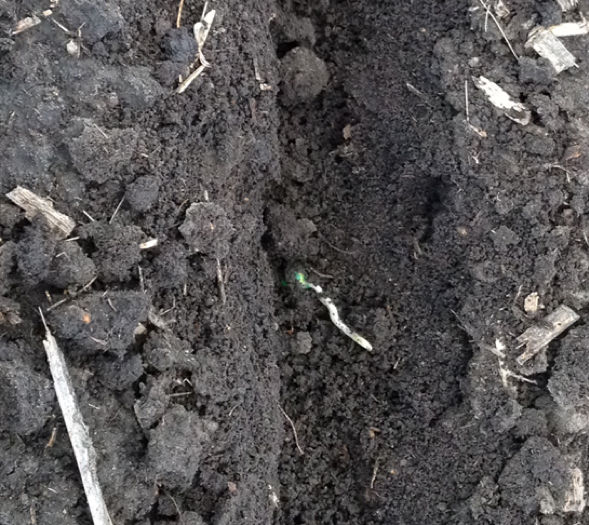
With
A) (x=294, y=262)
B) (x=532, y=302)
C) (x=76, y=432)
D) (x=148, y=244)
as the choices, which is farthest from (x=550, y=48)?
(x=76, y=432)

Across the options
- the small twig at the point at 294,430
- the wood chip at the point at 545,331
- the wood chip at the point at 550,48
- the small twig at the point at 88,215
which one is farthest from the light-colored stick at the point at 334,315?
the wood chip at the point at 550,48

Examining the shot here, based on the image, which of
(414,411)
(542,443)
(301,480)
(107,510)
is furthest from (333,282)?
(107,510)

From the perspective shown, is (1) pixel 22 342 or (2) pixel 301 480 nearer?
(1) pixel 22 342

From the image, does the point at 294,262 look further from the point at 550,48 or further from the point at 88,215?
the point at 550,48

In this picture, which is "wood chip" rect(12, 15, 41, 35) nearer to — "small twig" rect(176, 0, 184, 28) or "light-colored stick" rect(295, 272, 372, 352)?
"small twig" rect(176, 0, 184, 28)

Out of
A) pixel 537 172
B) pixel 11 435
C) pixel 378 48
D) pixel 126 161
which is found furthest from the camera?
pixel 378 48

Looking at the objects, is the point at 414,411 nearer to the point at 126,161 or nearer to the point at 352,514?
the point at 352,514
